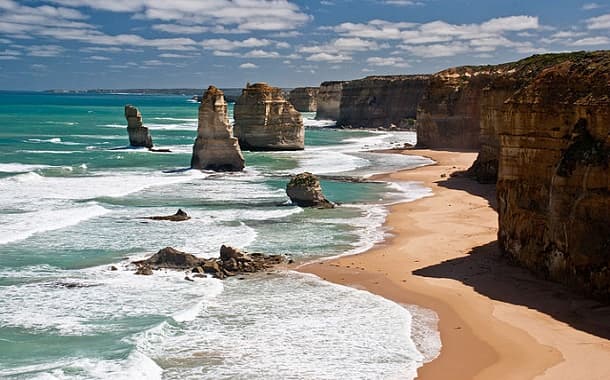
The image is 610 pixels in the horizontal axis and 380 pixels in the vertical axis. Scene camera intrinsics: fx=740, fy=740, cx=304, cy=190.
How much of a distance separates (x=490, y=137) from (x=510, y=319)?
23.7 meters

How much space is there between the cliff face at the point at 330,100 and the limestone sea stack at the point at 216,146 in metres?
80.2

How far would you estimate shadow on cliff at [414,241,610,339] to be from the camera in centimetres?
1617

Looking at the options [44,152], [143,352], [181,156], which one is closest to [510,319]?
[143,352]

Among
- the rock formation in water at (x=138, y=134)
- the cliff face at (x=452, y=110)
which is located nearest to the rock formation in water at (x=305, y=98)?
the cliff face at (x=452, y=110)

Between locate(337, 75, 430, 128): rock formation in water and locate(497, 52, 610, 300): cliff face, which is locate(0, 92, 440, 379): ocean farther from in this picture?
locate(337, 75, 430, 128): rock formation in water

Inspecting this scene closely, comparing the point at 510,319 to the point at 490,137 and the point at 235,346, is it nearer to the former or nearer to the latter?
the point at 235,346

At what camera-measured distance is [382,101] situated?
10719 cm

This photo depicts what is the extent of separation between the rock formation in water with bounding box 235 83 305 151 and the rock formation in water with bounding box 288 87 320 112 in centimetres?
8939

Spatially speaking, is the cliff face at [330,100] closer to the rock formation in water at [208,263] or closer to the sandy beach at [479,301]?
the sandy beach at [479,301]

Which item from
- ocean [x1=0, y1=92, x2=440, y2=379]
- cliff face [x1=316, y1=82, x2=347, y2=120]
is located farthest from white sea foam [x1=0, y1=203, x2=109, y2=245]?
cliff face [x1=316, y1=82, x2=347, y2=120]

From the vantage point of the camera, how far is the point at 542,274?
19281mm

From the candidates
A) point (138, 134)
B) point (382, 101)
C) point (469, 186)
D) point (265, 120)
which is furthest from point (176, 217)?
point (382, 101)

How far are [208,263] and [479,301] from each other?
314 inches

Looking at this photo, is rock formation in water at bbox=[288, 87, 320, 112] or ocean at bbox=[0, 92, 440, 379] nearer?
ocean at bbox=[0, 92, 440, 379]
